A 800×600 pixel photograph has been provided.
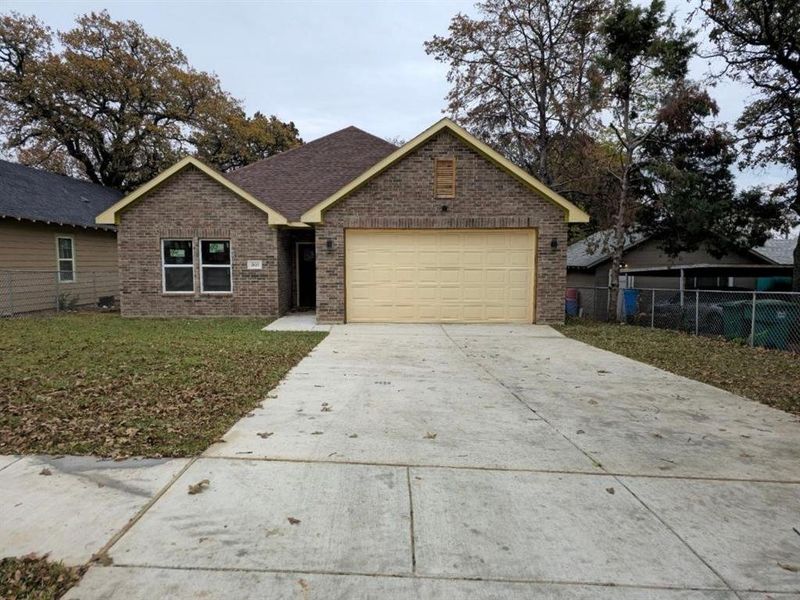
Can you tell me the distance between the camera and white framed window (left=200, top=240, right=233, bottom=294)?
14.5m

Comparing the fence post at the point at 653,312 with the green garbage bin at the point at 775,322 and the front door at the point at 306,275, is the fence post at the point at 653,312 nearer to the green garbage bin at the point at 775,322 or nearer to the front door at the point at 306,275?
the green garbage bin at the point at 775,322

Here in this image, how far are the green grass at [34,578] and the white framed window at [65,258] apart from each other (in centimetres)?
1762

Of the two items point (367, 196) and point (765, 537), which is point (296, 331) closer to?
point (367, 196)

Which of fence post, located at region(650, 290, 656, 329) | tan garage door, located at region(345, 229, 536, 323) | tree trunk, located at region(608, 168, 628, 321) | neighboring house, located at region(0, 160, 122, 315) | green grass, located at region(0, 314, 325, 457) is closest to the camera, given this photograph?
green grass, located at region(0, 314, 325, 457)

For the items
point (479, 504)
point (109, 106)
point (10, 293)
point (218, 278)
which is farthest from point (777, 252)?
point (109, 106)

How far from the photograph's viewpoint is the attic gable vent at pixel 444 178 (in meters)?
13.1

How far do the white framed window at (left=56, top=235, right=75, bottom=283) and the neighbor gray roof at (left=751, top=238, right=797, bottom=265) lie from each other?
27387 mm

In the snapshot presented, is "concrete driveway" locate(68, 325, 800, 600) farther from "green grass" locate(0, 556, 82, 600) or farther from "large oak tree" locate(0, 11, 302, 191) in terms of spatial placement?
"large oak tree" locate(0, 11, 302, 191)

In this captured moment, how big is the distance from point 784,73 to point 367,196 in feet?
38.7

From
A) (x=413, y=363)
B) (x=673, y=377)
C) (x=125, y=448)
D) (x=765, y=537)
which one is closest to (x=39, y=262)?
(x=413, y=363)

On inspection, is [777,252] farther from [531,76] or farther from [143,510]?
[143,510]

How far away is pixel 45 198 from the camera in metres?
18.1

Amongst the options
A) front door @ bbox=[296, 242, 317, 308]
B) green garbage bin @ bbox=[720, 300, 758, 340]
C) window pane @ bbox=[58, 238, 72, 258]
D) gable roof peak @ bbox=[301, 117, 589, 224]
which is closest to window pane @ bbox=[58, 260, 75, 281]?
window pane @ bbox=[58, 238, 72, 258]

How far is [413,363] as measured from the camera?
27.2 feet
